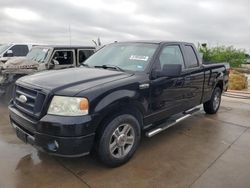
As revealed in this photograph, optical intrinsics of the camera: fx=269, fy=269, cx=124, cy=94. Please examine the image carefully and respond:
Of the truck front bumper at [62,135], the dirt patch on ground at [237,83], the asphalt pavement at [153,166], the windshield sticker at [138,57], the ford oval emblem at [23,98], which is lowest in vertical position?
the asphalt pavement at [153,166]

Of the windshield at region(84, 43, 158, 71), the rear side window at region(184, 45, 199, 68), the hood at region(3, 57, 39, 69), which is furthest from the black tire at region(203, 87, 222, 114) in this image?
the hood at region(3, 57, 39, 69)

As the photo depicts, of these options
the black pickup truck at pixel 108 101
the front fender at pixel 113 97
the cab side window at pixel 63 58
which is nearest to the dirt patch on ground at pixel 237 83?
the black pickup truck at pixel 108 101

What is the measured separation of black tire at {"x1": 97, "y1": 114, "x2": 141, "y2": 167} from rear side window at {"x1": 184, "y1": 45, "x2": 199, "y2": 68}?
191cm

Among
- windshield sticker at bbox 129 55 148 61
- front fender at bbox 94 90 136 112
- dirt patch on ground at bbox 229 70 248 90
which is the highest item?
windshield sticker at bbox 129 55 148 61

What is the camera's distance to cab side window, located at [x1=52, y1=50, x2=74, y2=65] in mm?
7816

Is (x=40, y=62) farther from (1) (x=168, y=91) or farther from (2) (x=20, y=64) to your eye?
(1) (x=168, y=91)

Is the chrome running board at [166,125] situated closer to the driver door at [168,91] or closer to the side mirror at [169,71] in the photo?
the driver door at [168,91]

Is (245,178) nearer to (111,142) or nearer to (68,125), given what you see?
(111,142)

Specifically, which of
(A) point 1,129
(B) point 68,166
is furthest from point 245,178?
(A) point 1,129

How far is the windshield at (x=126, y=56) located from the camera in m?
4.14

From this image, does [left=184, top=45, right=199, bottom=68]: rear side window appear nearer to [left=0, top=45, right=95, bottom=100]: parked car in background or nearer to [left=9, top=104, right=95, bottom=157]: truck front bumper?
[left=9, top=104, right=95, bottom=157]: truck front bumper

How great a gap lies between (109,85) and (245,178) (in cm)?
209

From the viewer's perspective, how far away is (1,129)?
16.8ft

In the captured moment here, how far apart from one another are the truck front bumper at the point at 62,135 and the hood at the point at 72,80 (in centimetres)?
35
